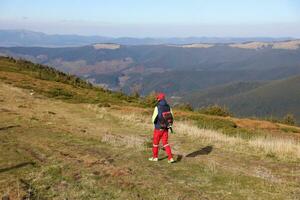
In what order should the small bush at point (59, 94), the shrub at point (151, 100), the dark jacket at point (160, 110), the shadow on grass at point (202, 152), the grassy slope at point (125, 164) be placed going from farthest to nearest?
the shrub at point (151, 100) < the small bush at point (59, 94) < the shadow on grass at point (202, 152) < the dark jacket at point (160, 110) < the grassy slope at point (125, 164)

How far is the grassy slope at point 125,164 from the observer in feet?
38.8

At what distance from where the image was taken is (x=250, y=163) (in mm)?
16516

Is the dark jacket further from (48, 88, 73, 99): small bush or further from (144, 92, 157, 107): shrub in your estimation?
(144, 92, 157, 107): shrub

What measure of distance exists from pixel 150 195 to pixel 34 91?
1260 inches

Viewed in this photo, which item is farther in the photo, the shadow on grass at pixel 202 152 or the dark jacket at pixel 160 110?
the shadow on grass at pixel 202 152

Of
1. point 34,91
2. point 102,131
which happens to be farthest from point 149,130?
point 34,91

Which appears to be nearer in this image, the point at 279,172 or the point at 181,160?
the point at 279,172

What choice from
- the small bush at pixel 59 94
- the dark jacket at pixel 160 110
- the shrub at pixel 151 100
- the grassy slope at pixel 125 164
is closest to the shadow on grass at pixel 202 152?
the grassy slope at pixel 125 164

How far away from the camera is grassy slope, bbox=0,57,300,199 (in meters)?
11.8

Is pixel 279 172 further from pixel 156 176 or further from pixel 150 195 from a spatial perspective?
pixel 150 195

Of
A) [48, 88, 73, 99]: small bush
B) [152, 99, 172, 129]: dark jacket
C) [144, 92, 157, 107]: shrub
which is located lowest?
[144, 92, 157, 107]: shrub

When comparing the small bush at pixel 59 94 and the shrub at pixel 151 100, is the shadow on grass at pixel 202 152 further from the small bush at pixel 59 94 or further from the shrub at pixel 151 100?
the shrub at pixel 151 100

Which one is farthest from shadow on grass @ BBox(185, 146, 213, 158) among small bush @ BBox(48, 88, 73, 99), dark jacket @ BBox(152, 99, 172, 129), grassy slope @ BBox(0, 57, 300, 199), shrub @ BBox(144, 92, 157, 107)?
shrub @ BBox(144, 92, 157, 107)

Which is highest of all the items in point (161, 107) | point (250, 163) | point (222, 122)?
point (161, 107)
